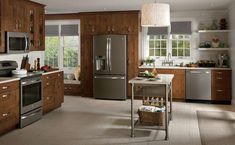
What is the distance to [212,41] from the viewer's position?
25.7ft

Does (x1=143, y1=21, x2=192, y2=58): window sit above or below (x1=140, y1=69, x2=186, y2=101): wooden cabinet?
above

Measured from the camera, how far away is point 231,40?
7164mm

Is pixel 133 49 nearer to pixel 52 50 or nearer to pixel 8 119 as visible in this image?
pixel 52 50

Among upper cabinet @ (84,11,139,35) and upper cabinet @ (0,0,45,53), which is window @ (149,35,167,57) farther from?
upper cabinet @ (0,0,45,53)

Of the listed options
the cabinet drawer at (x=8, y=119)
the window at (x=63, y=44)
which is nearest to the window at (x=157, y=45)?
the window at (x=63, y=44)

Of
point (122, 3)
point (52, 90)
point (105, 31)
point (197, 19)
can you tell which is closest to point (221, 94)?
point (197, 19)

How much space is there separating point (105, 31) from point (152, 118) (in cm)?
390

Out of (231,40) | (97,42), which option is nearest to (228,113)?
(231,40)

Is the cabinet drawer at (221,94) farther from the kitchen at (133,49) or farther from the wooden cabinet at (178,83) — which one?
the wooden cabinet at (178,83)

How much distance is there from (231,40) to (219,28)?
71 cm

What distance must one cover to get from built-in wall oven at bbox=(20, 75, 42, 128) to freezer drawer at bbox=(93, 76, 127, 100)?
8.28ft

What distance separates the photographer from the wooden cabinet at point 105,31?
25.6 ft

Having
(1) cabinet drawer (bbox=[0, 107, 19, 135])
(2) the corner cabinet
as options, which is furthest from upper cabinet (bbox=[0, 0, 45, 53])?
(2) the corner cabinet

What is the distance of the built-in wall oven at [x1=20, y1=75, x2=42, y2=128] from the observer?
502cm
